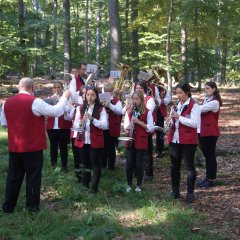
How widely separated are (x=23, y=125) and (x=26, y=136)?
0.51ft

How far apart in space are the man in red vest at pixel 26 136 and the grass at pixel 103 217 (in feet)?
1.01

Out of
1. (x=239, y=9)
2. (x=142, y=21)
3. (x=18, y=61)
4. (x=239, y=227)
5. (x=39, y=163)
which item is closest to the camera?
(x=239, y=227)

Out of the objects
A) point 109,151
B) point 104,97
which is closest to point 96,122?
point 104,97

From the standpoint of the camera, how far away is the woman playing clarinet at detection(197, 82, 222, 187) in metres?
7.06

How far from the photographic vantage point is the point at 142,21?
15797 millimetres

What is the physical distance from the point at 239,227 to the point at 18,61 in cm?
1571

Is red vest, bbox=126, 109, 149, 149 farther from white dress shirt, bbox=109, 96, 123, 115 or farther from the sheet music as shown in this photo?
white dress shirt, bbox=109, 96, 123, 115

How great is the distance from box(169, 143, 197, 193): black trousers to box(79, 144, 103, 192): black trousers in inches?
47.4

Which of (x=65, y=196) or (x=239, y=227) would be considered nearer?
(x=239, y=227)

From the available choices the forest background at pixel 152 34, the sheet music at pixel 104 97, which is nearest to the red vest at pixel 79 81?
the sheet music at pixel 104 97

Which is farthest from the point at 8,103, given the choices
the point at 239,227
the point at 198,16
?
the point at 198,16

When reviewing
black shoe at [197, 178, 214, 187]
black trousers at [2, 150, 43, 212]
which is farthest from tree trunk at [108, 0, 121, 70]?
black trousers at [2, 150, 43, 212]

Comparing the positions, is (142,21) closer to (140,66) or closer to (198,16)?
(198,16)

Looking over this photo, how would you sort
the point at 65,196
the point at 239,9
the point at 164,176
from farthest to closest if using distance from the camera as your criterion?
the point at 239,9, the point at 164,176, the point at 65,196
